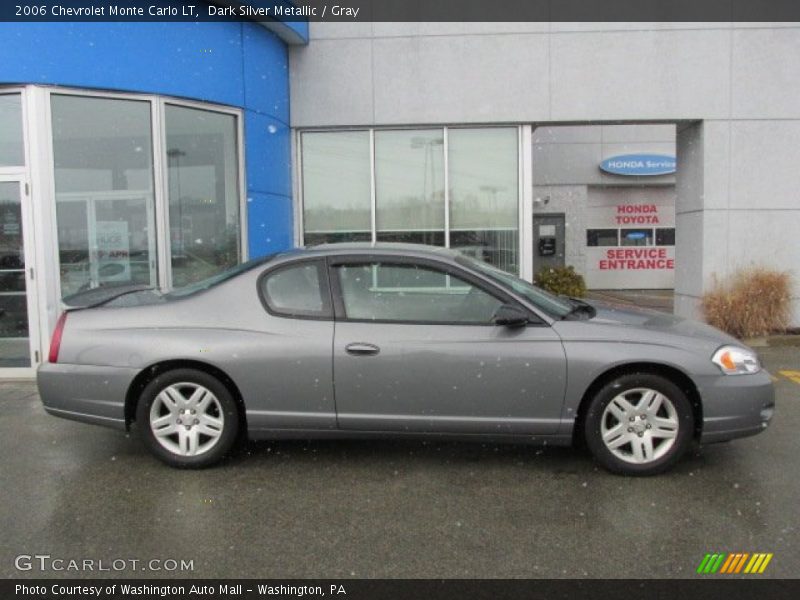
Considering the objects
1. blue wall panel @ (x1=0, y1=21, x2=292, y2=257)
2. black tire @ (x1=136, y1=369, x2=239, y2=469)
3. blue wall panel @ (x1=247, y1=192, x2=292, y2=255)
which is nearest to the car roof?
black tire @ (x1=136, y1=369, x2=239, y2=469)

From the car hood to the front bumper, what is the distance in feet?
0.88

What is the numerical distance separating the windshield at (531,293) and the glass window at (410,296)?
0.19 meters

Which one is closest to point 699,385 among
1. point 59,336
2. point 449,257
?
point 449,257

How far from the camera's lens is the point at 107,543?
3.24 metres

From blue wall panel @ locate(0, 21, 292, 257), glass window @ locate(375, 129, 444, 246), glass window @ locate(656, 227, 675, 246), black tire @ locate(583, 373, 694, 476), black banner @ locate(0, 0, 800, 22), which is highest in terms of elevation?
black banner @ locate(0, 0, 800, 22)

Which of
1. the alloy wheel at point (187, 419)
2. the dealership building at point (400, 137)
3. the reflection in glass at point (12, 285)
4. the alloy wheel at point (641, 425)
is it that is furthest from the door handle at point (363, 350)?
the reflection in glass at point (12, 285)

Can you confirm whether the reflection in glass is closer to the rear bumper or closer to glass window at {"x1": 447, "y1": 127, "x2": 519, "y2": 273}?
the rear bumper

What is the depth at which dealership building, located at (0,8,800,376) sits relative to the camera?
291 inches

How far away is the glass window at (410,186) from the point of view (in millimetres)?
9758

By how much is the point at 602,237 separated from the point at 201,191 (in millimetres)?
12433

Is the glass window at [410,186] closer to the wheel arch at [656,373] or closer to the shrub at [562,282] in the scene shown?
the shrub at [562,282]
